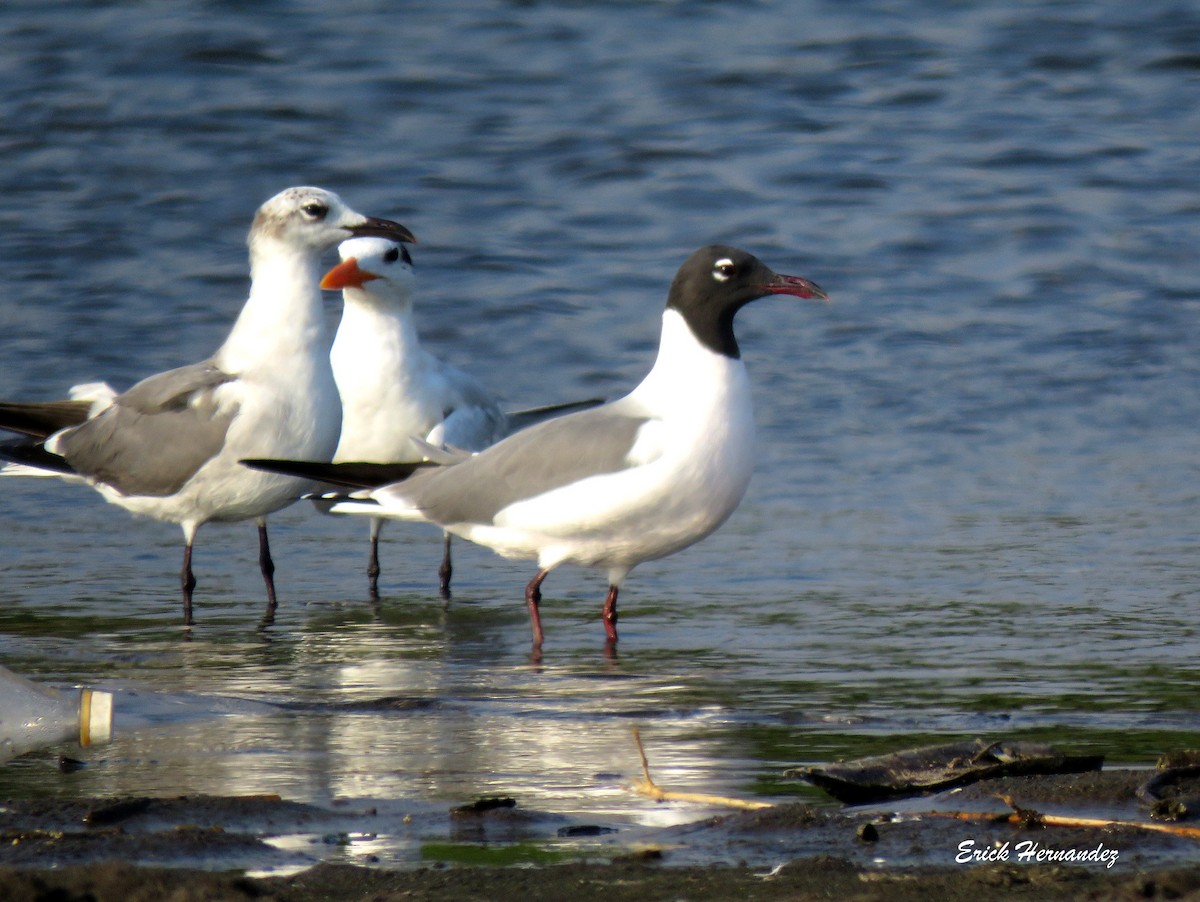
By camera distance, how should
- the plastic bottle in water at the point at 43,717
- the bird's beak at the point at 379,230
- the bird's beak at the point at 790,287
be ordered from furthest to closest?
the bird's beak at the point at 379,230 < the bird's beak at the point at 790,287 < the plastic bottle in water at the point at 43,717

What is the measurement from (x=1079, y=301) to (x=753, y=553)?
4.06 metres

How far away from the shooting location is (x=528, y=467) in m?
5.83

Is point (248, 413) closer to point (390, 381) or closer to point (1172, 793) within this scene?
point (390, 381)

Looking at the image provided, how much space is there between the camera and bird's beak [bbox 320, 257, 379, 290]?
735 centimetres

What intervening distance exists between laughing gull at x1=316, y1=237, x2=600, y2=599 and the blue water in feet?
1.37

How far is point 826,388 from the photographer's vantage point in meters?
9.11

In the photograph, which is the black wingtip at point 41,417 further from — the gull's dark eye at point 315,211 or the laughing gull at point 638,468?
the laughing gull at point 638,468

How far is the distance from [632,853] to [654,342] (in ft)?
21.9

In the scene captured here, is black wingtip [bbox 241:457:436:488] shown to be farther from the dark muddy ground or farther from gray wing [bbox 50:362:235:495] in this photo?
the dark muddy ground

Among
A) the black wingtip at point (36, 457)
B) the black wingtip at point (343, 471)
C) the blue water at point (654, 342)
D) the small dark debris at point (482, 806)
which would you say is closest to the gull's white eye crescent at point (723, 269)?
the blue water at point (654, 342)

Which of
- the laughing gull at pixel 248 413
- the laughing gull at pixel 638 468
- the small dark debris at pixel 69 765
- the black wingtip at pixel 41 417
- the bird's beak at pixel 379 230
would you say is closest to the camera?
the small dark debris at pixel 69 765

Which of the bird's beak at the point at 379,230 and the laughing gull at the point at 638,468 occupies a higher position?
the bird's beak at the point at 379,230

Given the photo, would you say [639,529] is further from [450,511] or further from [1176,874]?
[1176,874]

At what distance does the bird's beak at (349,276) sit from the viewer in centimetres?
735
